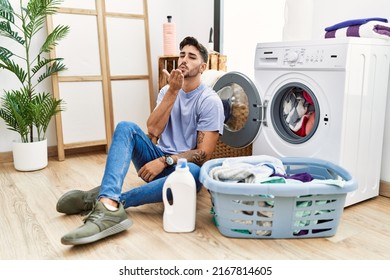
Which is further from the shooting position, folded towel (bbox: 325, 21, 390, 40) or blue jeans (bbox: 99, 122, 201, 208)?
folded towel (bbox: 325, 21, 390, 40)

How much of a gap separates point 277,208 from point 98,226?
72 cm

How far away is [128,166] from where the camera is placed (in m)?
1.79

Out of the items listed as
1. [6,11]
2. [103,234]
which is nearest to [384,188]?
[103,234]

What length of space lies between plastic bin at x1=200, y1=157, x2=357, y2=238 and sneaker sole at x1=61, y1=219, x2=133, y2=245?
1.25 feet

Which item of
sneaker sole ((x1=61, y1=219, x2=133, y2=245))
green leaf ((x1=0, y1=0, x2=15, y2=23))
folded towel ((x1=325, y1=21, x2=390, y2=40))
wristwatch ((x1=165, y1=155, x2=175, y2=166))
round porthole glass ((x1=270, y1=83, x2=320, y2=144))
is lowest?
sneaker sole ((x1=61, y1=219, x2=133, y2=245))

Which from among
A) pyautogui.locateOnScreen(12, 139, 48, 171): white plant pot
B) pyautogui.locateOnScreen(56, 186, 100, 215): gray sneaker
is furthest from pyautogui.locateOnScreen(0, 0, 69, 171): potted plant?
pyautogui.locateOnScreen(56, 186, 100, 215): gray sneaker

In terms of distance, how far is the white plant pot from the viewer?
8.84 feet

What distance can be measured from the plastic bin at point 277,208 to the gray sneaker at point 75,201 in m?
0.56

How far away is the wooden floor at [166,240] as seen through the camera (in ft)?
4.96

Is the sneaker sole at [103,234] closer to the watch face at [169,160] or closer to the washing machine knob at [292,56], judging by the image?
the watch face at [169,160]

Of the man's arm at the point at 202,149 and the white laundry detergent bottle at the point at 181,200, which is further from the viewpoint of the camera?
the man's arm at the point at 202,149

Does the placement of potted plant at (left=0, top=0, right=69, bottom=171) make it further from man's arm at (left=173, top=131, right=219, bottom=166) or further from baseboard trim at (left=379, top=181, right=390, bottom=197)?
baseboard trim at (left=379, top=181, right=390, bottom=197)

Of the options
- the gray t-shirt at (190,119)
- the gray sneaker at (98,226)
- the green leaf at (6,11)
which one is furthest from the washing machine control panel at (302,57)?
the green leaf at (6,11)
